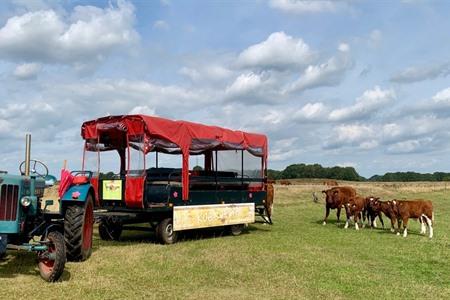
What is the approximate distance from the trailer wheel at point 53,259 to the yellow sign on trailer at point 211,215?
4.71m

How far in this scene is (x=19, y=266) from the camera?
8477 millimetres

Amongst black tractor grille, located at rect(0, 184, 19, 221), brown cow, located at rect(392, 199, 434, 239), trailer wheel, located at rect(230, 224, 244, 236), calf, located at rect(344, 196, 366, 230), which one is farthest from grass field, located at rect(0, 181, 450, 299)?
calf, located at rect(344, 196, 366, 230)

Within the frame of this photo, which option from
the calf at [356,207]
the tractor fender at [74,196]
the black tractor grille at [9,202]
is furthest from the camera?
the calf at [356,207]

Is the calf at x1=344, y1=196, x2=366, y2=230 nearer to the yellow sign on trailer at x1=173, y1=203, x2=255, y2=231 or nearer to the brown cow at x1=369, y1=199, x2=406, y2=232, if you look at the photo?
the brown cow at x1=369, y1=199, x2=406, y2=232

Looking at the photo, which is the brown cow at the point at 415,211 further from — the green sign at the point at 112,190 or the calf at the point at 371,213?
the green sign at the point at 112,190

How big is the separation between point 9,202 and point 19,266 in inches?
65.1

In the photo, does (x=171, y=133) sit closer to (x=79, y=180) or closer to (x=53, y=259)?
(x=79, y=180)

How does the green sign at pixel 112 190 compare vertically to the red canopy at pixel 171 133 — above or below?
below

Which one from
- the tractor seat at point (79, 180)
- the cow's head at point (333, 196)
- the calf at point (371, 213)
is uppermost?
the tractor seat at point (79, 180)

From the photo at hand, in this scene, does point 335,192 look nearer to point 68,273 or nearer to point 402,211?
point 402,211

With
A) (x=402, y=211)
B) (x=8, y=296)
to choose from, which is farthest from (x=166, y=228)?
(x=402, y=211)

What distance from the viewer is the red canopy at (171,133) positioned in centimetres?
1155

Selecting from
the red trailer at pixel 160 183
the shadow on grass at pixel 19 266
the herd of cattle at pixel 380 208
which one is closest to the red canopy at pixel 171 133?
the red trailer at pixel 160 183

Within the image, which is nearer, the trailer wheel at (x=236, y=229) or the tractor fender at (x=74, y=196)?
the tractor fender at (x=74, y=196)
